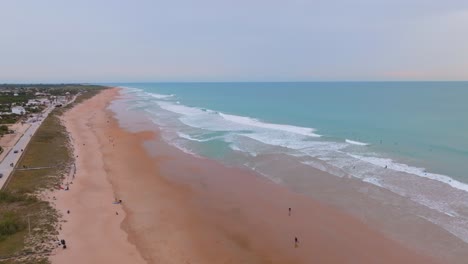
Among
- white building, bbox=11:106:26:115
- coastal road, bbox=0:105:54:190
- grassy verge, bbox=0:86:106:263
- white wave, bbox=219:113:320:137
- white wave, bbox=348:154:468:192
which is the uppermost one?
white building, bbox=11:106:26:115

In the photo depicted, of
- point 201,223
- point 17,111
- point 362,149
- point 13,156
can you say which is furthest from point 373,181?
point 17,111

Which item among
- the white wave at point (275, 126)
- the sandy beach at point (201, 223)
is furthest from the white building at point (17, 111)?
the sandy beach at point (201, 223)

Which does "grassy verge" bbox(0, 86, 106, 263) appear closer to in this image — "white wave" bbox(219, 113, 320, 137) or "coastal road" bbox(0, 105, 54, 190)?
"coastal road" bbox(0, 105, 54, 190)

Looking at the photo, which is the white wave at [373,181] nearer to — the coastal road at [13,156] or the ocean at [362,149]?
the ocean at [362,149]

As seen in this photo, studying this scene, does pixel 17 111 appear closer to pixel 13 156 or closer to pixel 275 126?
pixel 13 156

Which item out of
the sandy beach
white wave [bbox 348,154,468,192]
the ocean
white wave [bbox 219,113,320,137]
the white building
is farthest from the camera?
the white building

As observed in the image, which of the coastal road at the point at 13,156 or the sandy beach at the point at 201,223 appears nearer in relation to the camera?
the sandy beach at the point at 201,223

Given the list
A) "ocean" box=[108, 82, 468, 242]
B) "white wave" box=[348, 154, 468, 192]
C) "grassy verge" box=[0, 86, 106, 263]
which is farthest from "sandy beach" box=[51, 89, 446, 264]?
"white wave" box=[348, 154, 468, 192]
